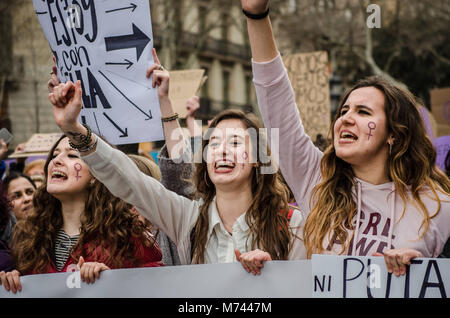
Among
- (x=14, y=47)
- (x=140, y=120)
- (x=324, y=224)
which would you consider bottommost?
(x=324, y=224)

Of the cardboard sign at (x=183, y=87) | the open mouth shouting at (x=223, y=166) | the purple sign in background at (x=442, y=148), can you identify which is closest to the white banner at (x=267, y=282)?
the open mouth shouting at (x=223, y=166)

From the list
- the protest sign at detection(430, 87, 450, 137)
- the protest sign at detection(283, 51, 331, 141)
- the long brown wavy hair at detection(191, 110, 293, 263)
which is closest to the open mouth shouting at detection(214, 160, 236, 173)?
the long brown wavy hair at detection(191, 110, 293, 263)

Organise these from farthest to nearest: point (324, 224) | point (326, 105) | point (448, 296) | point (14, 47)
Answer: point (14, 47) → point (326, 105) → point (324, 224) → point (448, 296)

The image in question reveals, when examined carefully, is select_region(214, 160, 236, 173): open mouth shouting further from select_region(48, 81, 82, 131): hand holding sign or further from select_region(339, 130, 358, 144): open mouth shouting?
select_region(48, 81, 82, 131): hand holding sign

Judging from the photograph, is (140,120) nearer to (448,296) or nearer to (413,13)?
(448,296)

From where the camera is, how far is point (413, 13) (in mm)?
16641

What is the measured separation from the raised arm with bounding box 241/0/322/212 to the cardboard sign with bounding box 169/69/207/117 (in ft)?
7.56

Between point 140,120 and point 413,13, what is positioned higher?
point 413,13

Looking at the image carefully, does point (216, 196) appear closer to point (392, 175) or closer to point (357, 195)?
point (357, 195)

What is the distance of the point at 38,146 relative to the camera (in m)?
5.83

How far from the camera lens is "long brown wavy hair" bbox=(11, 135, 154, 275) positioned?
9.36 feet

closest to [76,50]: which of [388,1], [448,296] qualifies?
[448,296]

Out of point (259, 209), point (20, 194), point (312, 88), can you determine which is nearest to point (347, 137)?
point (259, 209)

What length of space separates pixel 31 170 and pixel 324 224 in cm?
333
